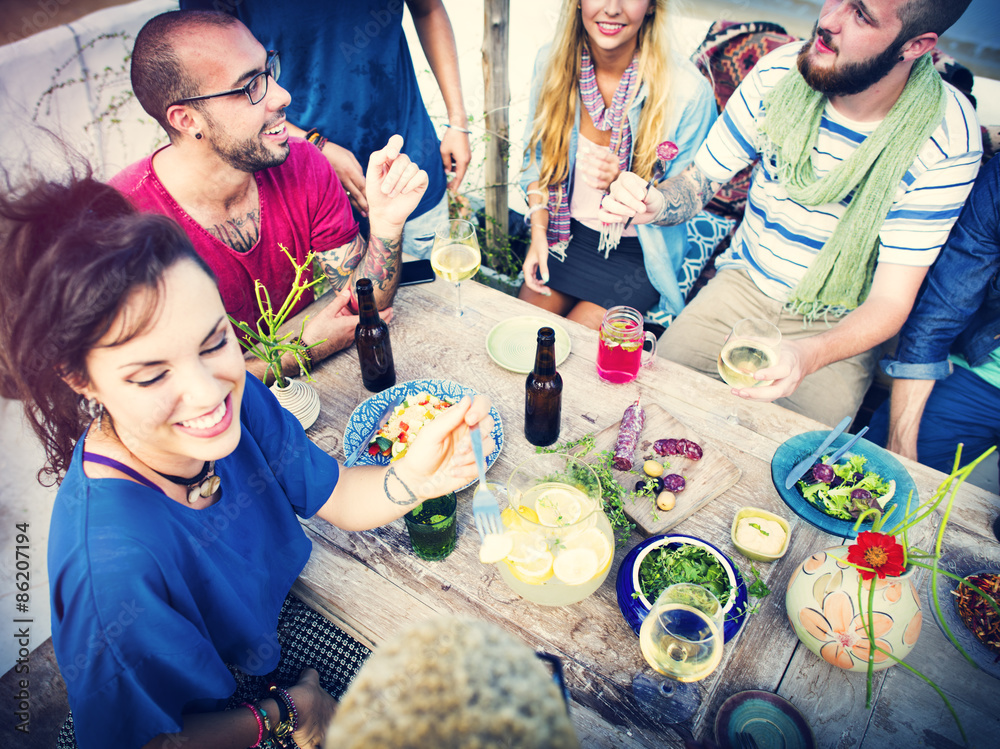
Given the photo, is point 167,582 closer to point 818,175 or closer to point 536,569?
point 536,569

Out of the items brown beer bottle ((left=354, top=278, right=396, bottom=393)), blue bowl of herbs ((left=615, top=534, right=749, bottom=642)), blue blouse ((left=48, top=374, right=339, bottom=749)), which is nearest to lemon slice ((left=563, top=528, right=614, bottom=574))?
blue bowl of herbs ((left=615, top=534, right=749, bottom=642))

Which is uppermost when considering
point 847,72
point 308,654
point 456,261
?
point 847,72

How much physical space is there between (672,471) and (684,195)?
1.71 m

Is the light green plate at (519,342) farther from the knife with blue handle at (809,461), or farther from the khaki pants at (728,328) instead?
the khaki pants at (728,328)

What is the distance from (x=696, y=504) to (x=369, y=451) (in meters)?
0.97

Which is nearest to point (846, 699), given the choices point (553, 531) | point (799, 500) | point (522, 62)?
point (799, 500)

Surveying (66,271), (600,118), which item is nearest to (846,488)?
(66,271)

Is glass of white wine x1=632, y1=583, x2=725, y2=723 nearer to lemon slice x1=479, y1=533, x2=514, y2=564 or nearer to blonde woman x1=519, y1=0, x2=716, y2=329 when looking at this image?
lemon slice x1=479, y1=533, x2=514, y2=564

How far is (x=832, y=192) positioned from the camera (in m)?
2.27

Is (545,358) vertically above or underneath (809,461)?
above

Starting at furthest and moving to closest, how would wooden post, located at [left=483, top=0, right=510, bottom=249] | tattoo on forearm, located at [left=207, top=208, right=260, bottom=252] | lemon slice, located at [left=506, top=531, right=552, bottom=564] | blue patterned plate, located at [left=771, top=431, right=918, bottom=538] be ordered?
1. wooden post, located at [left=483, top=0, right=510, bottom=249]
2. tattoo on forearm, located at [left=207, top=208, right=260, bottom=252]
3. blue patterned plate, located at [left=771, top=431, right=918, bottom=538]
4. lemon slice, located at [left=506, top=531, right=552, bottom=564]

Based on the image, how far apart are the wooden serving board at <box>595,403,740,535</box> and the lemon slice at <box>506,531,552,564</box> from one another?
0.37 m

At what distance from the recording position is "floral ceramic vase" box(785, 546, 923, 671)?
3.42ft

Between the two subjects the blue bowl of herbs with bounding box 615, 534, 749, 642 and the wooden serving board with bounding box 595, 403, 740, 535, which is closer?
the blue bowl of herbs with bounding box 615, 534, 749, 642
